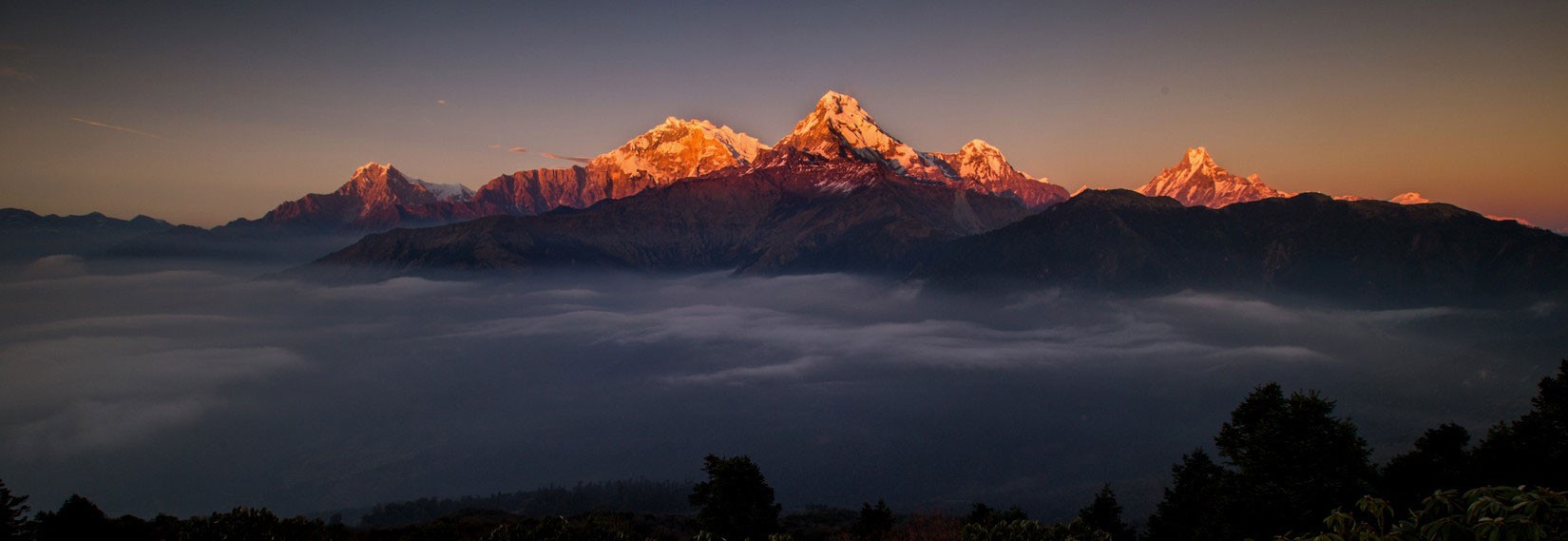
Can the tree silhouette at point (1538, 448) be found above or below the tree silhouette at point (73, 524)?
above

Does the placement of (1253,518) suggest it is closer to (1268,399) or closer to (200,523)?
(1268,399)

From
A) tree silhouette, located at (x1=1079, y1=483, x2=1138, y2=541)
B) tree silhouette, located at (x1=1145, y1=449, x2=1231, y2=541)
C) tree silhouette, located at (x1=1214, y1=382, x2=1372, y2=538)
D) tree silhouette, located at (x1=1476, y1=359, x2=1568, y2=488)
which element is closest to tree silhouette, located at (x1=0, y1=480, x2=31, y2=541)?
tree silhouette, located at (x1=1214, y1=382, x2=1372, y2=538)

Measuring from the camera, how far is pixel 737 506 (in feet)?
181

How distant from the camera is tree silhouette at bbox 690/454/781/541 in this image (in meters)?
54.6

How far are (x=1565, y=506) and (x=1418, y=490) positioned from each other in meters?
53.6

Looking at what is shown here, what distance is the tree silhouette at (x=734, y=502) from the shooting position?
54.6m

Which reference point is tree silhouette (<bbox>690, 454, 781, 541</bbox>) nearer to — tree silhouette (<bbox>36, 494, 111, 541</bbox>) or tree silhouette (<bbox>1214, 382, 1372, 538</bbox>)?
tree silhouette (<bbox>1214, 382, 1372, 538</bbox>)

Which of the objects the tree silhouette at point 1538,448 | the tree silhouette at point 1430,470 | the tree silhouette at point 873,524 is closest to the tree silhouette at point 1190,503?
the tree silhouette at point 1430,470

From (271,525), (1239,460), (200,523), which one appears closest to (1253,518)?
(1239,460)

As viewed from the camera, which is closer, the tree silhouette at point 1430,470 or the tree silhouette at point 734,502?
the tree silhouette at point 1430,470

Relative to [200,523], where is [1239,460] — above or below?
above

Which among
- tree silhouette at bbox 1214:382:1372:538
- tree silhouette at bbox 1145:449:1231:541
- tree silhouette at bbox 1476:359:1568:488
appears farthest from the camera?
tree silhouette at bbox 1145:449:1231:541

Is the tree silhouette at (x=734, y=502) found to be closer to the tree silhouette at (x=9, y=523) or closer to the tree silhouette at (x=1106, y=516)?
the tree silhouette at (x=1106, y=516)

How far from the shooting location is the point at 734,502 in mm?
55312
